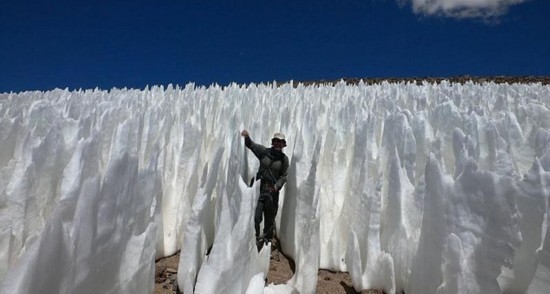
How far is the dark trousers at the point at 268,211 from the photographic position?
3221 millimetres

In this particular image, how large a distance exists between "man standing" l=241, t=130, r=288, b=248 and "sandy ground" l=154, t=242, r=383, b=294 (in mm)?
343

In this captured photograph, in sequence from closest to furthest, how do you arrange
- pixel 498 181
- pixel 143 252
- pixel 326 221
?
1. pixel 498 181
2. pixel 143 252
3. pixel 326 221

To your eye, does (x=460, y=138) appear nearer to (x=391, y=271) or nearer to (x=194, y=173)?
(x=391, y=271)

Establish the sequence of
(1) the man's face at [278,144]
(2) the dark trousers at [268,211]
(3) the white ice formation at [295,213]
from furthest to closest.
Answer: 1. (1) the man's face at [278,144]
2. (2) the dark trousers at [268,211]
3. (3) the white ice formation at [295,213]

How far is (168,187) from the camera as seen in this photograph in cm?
312

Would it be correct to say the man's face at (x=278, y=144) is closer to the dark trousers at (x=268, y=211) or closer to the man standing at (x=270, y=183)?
the man standing at (x=270, y=183)

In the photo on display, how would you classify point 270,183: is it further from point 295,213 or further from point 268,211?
point 295,213

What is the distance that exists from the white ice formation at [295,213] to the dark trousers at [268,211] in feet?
0.27

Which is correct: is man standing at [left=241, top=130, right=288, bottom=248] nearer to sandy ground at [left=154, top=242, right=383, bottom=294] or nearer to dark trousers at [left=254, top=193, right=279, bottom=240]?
dark trousers at [left=254, top=193, right=279, bottom=240]

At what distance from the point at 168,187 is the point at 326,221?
3.79ft

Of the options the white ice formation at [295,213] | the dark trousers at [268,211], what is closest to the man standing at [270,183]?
the dark trousers at [268,211]

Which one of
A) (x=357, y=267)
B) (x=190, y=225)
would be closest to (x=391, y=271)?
(x=357, y=267)

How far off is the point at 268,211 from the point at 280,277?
66cm

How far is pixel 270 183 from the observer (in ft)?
10.7
